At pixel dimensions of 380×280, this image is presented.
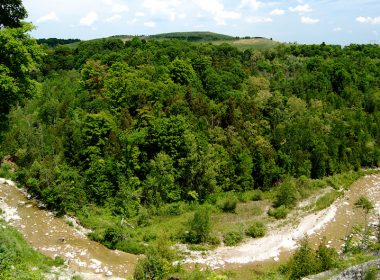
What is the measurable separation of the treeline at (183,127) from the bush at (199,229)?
5218 mm

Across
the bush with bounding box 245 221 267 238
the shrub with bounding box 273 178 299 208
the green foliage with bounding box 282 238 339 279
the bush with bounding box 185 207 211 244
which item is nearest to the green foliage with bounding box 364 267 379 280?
the green foliage with bounding box 282 238 339 279

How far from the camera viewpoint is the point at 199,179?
129 feet

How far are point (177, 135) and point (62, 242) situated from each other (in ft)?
45.9

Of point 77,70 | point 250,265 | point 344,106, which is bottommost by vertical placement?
point 250,265

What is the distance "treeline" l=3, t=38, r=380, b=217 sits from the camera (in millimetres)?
38000

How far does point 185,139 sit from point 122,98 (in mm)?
9591

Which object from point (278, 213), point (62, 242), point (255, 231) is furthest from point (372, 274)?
point (62, 242)

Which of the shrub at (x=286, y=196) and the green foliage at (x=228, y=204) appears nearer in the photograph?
the green foliage at (x=228, y=204)

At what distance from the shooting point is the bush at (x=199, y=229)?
108 feet

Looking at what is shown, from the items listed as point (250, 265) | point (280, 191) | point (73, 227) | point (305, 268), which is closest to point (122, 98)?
point (73, 227)

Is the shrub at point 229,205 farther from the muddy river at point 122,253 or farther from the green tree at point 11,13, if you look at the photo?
the green tree at point 11,13

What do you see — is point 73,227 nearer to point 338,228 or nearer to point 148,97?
point 148,97

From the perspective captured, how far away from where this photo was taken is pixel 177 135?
3878cm

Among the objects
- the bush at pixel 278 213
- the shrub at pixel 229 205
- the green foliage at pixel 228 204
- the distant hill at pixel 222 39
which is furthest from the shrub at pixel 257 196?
the distant hill at pixel 222 39
